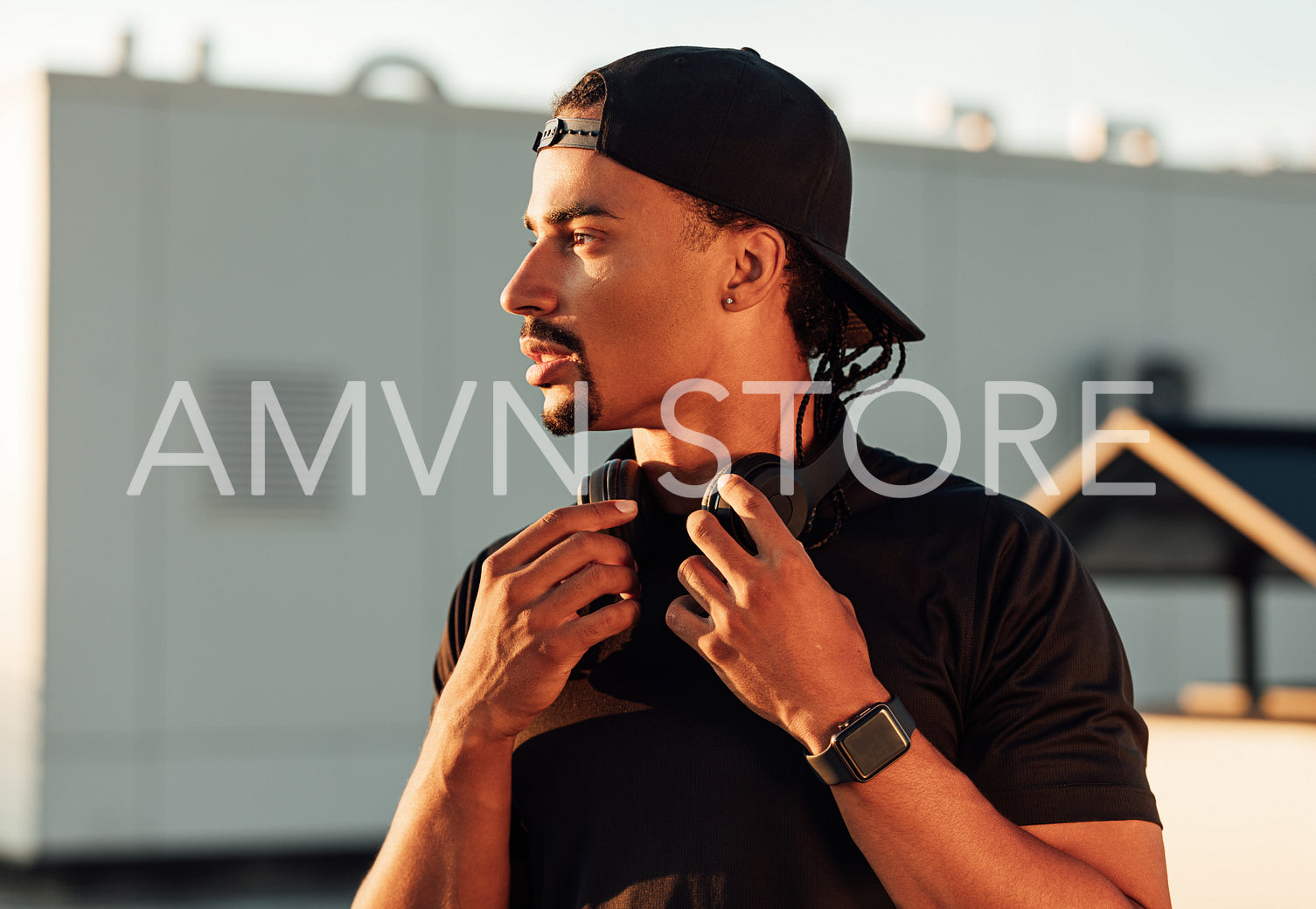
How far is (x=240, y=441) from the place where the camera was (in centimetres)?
774

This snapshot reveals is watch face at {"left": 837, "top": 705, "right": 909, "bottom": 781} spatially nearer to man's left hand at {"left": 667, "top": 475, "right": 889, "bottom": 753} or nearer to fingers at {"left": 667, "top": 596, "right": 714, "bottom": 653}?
man's left hand at {"left": 667, "top": 475, "right": 889, "bottom": 753}

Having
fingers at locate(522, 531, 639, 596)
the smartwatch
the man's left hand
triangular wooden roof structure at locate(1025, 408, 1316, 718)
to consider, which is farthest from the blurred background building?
the smartwatch

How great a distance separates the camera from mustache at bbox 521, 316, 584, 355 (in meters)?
1.50

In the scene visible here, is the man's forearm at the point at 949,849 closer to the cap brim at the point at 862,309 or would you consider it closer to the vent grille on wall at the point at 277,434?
the cap brim at the point at 862,309

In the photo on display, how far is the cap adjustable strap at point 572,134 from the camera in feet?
4.99

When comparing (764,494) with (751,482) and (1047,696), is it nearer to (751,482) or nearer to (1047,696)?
(751,482)

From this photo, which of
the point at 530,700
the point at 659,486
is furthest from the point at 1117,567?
the point at 530,700

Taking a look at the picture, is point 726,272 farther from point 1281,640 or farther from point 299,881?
point 1281,640

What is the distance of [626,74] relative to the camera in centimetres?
155

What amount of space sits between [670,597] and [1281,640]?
30.0 feet

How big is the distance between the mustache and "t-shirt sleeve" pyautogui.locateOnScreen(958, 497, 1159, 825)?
53cm

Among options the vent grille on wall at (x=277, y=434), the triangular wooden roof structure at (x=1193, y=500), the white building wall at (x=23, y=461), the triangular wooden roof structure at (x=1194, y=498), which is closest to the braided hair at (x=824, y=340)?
the triangular wooden roof structure at (x=1193, y=500)

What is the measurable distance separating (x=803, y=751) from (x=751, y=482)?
1.00 feet

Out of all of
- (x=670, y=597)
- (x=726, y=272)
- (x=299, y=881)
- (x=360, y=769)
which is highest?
(x=726, y=272)
